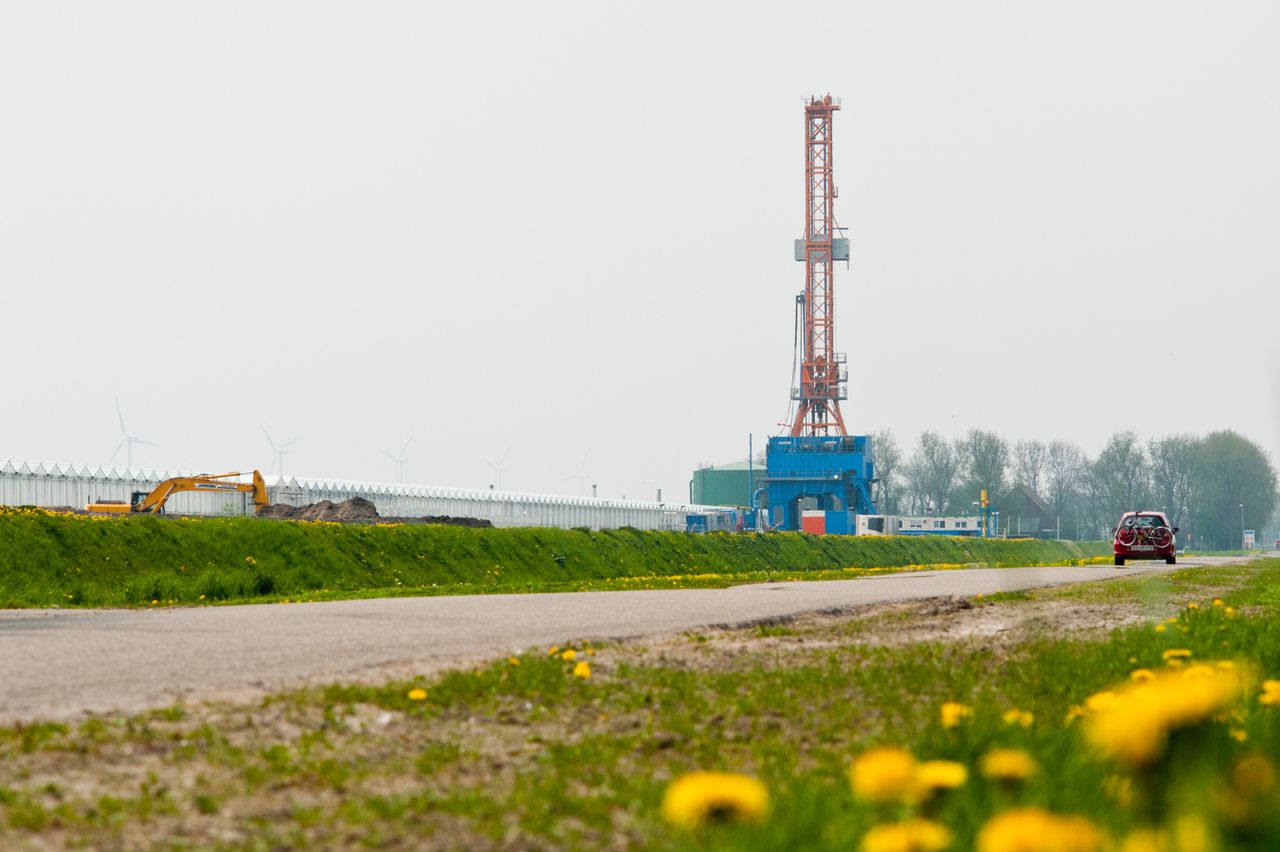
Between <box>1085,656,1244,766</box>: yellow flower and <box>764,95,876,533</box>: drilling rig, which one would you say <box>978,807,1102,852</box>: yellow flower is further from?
<box>764,95,876,533</box>: drilling rig

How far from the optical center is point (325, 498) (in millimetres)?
69812

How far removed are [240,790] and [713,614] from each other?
8.81 meters

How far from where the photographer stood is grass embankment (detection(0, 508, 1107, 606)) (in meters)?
21.3

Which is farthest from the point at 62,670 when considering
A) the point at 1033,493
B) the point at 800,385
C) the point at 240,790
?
the point at 800,385

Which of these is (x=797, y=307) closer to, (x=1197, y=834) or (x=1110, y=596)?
(x=1110, y=596)

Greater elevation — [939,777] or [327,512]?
[327,512]

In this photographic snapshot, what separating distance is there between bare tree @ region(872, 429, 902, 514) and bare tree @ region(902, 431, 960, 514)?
166 centimetres

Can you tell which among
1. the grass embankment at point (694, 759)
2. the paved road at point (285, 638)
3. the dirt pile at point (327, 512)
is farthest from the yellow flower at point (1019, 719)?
the dirt pile at point (327, 512)

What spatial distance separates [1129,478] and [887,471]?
87669 mm

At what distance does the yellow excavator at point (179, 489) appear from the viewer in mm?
45594

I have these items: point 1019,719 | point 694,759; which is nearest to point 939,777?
point 1019,719

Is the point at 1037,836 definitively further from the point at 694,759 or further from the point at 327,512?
the point at 327,512

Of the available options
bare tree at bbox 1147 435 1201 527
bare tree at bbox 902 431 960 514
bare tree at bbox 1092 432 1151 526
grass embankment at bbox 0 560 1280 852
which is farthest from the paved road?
bare tree at bbox 902 431 960 514

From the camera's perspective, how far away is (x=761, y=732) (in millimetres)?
5723
